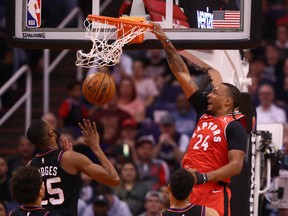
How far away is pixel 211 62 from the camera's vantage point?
9.71 metres

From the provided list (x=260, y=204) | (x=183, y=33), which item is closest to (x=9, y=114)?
(x=260, y=204)

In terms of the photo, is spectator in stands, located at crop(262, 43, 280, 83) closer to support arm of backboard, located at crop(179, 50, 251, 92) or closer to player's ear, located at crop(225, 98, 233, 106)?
support arm of backboard, located at crop(179, 50, 251, 92)

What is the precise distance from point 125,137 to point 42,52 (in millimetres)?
2708

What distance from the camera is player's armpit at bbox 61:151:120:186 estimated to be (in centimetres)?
828

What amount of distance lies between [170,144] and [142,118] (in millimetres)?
1051

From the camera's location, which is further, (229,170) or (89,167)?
(229,170)

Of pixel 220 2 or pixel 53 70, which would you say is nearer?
pixel 220 2

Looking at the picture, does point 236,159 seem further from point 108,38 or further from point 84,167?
point 108,38

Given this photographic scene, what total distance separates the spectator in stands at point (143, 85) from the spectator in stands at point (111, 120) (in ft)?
2.03

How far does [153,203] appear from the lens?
1202cm

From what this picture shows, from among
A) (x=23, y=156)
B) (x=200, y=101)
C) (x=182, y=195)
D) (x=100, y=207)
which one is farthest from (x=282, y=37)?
(x=182, y=195)

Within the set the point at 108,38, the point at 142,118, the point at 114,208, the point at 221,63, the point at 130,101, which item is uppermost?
the point at 108,38

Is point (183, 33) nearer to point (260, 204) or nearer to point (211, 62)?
point (211, 62)

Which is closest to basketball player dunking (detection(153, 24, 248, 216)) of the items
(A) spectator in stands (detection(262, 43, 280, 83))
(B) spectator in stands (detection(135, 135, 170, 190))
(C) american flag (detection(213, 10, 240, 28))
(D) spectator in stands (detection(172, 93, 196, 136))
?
(C) american flag (detection(213, 10, 240, 28))
